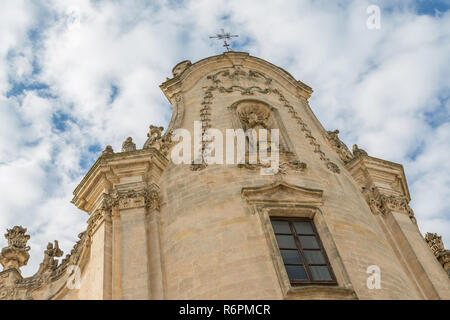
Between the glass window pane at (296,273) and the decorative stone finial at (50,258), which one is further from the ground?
the decorative stone finial at (50,258)

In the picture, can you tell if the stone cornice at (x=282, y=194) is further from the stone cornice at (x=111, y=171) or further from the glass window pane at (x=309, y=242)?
the stone cornice at (x=111, y=171)

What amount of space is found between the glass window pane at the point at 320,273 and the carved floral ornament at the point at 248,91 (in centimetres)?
385

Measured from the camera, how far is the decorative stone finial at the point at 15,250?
14.7m

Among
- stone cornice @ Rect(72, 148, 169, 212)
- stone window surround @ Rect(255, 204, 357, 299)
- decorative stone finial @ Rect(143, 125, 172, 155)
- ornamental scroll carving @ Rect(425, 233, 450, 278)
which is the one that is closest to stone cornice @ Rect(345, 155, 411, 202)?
ornamental scroll carving @ Rect(425, 233, 450, 278)

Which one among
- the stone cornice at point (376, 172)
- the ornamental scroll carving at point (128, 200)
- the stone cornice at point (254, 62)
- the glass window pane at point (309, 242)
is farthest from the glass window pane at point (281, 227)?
the stone cornice at point (254, 62)

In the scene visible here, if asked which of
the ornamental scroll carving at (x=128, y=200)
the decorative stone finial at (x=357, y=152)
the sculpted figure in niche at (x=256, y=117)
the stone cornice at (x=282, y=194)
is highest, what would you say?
the sculpted figure in niche at (x=256, y=117)

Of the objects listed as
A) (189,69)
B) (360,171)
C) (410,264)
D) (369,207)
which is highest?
(189,69)

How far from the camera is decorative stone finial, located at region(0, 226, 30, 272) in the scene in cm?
1466

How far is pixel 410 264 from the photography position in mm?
12680

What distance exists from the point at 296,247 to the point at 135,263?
11.5 feet

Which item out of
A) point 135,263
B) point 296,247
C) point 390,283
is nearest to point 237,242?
point 296,247

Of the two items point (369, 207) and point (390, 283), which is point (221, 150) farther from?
point (390, 283)

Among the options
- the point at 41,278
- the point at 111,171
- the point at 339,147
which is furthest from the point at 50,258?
the point at 339,147
